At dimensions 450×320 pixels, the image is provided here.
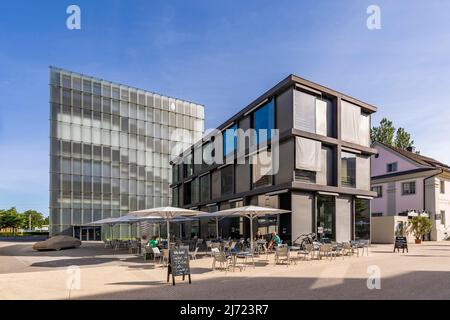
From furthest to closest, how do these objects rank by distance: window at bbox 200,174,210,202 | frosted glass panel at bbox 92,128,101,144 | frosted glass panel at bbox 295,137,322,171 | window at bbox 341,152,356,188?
frosted glass panel at bbox 92,128,101,144
window at bbox 200,174,210,202
window at bbox 341,152,356,188
frosted glass panel at bbox 295,137,322,171

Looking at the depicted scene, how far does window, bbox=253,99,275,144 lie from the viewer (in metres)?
26.8

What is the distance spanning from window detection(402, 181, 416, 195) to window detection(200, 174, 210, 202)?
68.6ft

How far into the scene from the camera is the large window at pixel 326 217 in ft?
83.3

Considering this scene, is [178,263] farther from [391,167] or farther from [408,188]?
[391,167]

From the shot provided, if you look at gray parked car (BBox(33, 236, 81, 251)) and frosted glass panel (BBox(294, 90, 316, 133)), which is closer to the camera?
frosted glass panel (BBox(294, 90, 316, 133))

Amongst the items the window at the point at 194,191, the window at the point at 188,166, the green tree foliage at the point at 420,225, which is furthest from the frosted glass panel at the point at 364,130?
the window at the point at 188,166

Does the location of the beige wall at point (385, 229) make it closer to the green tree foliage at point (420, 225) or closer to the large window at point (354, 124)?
the green tree foliage at point (420, 225)

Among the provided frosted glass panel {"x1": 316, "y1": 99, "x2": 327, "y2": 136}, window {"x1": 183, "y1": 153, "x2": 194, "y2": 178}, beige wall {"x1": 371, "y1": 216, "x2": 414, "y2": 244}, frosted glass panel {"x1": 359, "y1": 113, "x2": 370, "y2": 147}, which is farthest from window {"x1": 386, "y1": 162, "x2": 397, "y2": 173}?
window {"x1": 183, "y1": 153, "x2": 194, "y2": 178}

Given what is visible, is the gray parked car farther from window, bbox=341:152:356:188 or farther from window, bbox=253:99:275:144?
window, bbox=341:152:356:188

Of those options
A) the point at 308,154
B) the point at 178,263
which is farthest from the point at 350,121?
the point at 178,263

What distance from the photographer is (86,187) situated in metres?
52.8

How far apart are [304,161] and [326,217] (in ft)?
14.7

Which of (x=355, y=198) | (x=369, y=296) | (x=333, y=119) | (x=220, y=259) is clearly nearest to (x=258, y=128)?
(x=333, y=119)

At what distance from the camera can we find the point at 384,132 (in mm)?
62781
